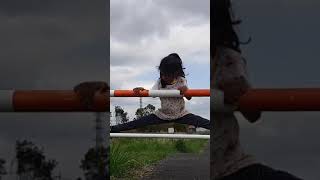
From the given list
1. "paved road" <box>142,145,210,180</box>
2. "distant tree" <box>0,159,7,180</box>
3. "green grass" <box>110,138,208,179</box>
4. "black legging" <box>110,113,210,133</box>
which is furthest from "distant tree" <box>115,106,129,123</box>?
"distant tree" <box>0,159,7,180</box>

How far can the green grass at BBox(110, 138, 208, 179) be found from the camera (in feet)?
11.4

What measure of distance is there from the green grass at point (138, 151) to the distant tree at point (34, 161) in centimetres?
198

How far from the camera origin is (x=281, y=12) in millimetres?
1167

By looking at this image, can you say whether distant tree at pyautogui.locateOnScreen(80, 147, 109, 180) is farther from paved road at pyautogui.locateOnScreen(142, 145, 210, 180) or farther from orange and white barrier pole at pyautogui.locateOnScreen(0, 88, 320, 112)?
paved road at pyautogui.locateOnScreen(142, 145, 210, 180)

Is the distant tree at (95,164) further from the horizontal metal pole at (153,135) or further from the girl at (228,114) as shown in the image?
the horizontal metal pole at (153,135)

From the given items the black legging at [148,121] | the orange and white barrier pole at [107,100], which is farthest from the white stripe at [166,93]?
the orange and white barrier pole at [107,100]

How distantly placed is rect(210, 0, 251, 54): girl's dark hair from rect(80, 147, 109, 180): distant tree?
1.09 feet

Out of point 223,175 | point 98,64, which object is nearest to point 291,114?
point 223,175

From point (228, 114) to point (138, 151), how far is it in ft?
11.3

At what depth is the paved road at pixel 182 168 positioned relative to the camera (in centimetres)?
359

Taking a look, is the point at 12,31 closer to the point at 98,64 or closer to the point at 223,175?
the point at 98,64

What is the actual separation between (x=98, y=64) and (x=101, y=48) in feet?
0.11

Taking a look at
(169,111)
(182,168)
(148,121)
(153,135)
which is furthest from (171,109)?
(182,168)

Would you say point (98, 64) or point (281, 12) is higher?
point (281, 12)
